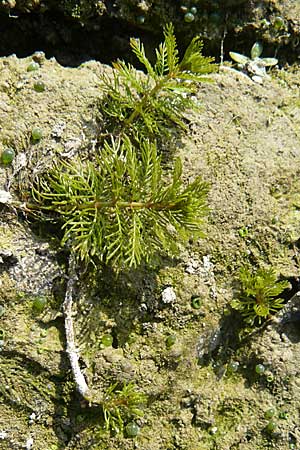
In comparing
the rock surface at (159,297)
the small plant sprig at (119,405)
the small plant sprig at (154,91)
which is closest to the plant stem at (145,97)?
the small plant sprig at (154,91)

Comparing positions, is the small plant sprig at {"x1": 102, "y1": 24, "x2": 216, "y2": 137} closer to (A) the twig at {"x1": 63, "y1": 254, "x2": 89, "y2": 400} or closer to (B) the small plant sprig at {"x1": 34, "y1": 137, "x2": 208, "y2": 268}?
(B) the small plant sprig at {"x1": 34, "y1": 137, "x2": 208, "y2": 268}

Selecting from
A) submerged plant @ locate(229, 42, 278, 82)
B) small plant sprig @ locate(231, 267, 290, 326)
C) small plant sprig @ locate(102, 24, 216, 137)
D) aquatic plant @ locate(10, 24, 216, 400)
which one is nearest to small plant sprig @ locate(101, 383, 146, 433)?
aquatic plant @ locate(10, 24, 216, 400)

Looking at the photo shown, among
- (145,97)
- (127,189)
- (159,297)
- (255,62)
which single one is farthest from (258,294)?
(255,62)

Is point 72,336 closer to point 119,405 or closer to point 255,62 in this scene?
point 119,405

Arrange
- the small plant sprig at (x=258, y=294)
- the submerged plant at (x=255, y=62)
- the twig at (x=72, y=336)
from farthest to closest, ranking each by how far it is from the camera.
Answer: the submerged plant at (x=255, y=62) → the small plant sprig at (x=258, y=294) → the twig at (x=72, y=336)

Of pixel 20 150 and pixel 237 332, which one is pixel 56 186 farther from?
pixel 237 332

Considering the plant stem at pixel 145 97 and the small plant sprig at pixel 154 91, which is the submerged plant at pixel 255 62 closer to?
the small plant sprig at pixel 154 91

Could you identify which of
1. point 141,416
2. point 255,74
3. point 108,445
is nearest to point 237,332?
point 141,416
